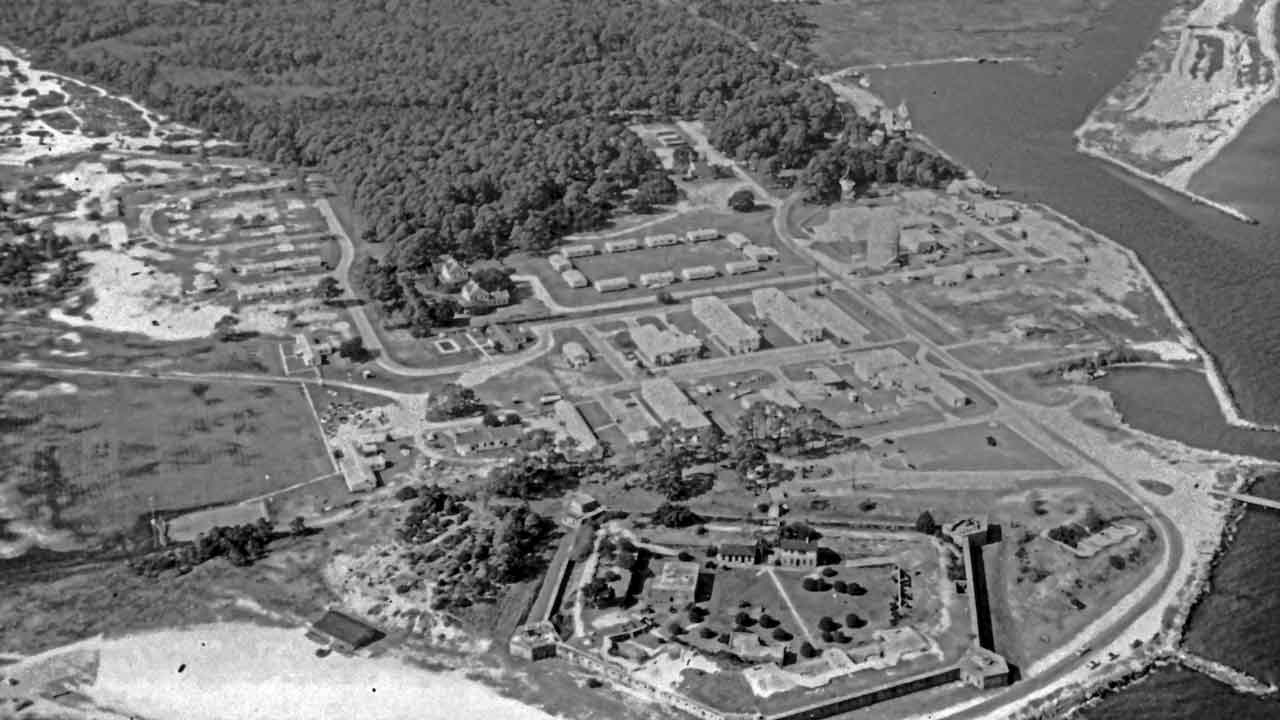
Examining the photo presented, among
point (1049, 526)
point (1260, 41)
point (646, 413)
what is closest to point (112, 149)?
point (646, 413)

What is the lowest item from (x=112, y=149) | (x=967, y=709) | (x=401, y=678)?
(x=112, y=149)

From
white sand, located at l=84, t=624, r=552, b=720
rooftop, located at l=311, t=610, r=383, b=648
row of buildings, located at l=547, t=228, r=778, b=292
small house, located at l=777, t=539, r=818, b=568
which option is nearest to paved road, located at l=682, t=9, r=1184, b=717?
row of buildings, located at l=547, t=228, r=778, b=292

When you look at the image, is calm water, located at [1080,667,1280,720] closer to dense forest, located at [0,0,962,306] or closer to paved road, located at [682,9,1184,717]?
paved road, located at [682,9,1184,717]

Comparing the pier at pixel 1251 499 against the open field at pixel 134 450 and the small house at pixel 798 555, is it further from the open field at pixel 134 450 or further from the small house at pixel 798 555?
the open field at pixel 134 450

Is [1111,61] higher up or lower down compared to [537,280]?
higher up

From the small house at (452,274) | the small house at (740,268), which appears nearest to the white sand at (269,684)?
the small house at (452,274)

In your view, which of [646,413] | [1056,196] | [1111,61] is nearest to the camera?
[646,413]

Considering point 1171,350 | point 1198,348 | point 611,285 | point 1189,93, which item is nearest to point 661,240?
point 611,285

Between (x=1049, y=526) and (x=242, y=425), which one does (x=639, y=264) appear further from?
(x=1049, y=526)
